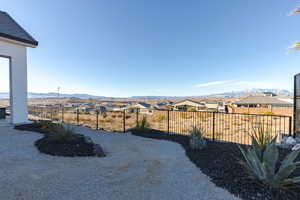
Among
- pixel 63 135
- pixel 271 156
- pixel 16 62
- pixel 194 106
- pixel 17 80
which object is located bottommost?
pixel 194 106

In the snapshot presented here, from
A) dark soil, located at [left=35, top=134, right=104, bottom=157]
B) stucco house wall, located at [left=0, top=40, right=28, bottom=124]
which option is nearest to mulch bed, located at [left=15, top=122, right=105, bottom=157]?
dark soil, located at [left=35, top=134, right=104, bottom=157]

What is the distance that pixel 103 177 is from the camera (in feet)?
8.43

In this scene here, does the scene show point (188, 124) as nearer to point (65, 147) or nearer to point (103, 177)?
point (65, 147)

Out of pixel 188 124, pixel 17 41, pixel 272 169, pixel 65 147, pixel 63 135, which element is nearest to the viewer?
pixel 272 169

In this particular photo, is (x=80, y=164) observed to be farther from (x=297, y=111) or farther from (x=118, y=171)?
(x=297, y=111)

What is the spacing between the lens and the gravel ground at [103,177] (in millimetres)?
2078

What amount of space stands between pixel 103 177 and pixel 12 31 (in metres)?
7.82

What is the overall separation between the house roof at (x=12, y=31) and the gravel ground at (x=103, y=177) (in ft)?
15.4

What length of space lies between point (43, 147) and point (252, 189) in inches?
179

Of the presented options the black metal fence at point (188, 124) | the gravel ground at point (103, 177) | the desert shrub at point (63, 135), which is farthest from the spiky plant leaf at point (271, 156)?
the desert shrub at point (63, 135)

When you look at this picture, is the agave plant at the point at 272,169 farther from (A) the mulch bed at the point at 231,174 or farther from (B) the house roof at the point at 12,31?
(B) the house roof at the point at 12,31

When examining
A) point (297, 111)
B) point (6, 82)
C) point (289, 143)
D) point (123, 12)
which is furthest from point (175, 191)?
point (123, 12)

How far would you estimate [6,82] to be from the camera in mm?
6715

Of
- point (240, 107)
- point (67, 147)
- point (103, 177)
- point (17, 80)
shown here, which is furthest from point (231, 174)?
point (240, 107)
